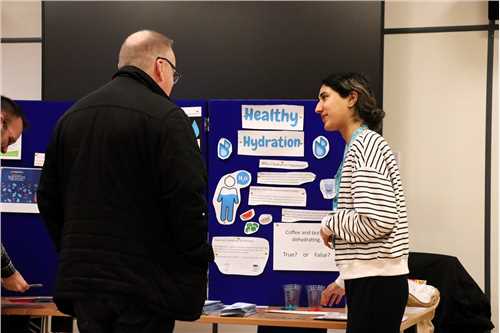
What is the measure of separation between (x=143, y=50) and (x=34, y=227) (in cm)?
182

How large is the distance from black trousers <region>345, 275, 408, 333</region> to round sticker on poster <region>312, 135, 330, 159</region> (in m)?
1.26

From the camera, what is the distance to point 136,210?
6.48ft

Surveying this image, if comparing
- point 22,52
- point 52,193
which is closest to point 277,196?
point 52,193


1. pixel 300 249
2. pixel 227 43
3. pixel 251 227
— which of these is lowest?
pixel 300 249

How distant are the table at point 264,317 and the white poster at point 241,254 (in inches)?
9.3

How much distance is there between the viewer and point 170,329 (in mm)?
2037

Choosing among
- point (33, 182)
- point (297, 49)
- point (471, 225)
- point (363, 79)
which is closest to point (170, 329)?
point (363, 79)

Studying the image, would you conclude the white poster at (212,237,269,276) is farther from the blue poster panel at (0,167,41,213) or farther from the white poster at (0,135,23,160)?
the white poster at (0,135,23,160)

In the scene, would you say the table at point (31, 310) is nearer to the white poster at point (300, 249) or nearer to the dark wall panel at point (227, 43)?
the white poster at point (300, 249)

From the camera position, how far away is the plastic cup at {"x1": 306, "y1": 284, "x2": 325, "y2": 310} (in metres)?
3.44

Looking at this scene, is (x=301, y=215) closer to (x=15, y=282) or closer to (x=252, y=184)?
(x=252, y=184)

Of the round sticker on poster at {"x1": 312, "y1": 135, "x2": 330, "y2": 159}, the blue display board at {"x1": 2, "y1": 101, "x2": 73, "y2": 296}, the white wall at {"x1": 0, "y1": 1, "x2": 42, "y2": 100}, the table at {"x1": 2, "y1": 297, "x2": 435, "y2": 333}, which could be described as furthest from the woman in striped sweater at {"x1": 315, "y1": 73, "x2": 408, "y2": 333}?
the white wall at {"x1": 0, "y1": 1, "x2": 42, "y2": 100}

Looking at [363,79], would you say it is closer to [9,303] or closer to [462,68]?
[9,303]

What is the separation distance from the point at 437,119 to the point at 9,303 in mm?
2831
